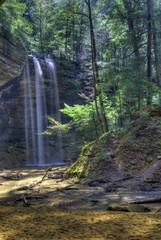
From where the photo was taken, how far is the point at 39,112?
82.4ft

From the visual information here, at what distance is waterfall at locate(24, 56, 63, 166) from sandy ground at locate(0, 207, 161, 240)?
19.2 meters

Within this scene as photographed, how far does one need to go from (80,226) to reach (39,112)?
23917mm

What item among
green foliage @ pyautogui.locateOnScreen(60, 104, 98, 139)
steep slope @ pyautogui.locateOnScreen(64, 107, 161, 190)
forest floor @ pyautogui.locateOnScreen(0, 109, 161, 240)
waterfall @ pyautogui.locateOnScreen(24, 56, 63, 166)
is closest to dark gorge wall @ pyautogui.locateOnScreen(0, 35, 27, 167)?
waterfall @ pyautogui.locateOnScreen(24, 56, 63, 166)

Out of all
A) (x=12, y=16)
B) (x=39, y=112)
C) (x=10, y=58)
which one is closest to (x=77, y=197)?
(x=12, y=16)

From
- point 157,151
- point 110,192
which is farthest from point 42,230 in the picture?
point 157,151

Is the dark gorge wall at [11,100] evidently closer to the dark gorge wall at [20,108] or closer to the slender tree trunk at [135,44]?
the dark gorge wall at [20,108]

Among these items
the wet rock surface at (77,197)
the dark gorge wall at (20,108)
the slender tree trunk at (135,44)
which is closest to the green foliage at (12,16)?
the dark gorge wall at (20,108)

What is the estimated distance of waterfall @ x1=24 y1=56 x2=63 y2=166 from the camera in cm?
2181

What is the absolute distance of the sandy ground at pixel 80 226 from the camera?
176 centimetres

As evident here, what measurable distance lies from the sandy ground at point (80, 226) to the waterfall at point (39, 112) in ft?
63.0

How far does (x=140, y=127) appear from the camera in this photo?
7.99 metres

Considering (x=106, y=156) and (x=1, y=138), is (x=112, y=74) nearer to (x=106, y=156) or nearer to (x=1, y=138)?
(x=106, y=156)

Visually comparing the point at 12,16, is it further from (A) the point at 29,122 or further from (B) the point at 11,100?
(A) the point at 29,122

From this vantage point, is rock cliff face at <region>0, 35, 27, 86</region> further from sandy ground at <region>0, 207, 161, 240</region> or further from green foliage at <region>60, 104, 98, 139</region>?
sandy ground at <region>0, 207, 161, 240</region>
